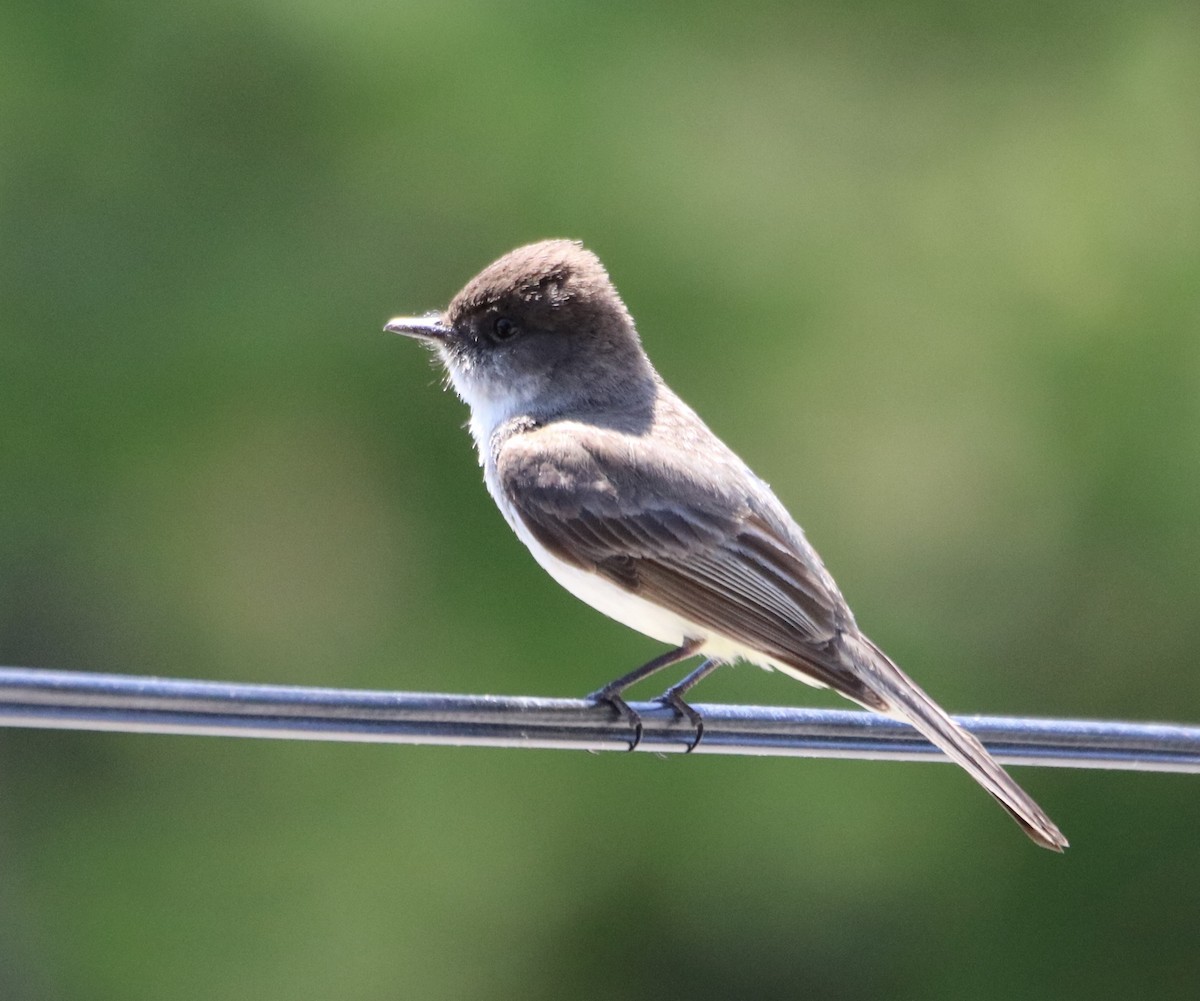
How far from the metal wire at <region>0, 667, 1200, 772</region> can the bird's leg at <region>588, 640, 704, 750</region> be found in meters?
0.03

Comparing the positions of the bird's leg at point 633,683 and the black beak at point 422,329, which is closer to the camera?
the bird's leg at point 633,683

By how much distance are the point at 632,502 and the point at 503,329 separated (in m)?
0.81

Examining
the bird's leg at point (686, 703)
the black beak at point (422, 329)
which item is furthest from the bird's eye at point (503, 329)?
the bird's leg at point (686, 703)

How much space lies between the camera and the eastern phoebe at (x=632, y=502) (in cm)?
351

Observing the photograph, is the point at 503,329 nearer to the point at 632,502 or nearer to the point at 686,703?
the point at 632,502

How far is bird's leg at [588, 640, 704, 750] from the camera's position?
3.14 metres

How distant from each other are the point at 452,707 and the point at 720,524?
4.60ft

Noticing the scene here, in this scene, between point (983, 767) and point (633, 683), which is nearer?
point (983, 767)

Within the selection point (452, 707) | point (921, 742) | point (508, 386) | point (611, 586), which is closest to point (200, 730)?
point (452, 707)

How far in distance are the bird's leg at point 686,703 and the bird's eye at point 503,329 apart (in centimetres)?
106

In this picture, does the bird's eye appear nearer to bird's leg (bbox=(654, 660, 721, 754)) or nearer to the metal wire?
bird's leg (bbox=(654, 660, 721, 754))

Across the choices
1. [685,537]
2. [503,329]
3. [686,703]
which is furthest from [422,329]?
[686,703]

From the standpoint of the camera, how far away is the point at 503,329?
4.38 meters

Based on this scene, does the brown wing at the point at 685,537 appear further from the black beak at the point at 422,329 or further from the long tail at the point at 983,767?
the black beak at the point at 422,329
